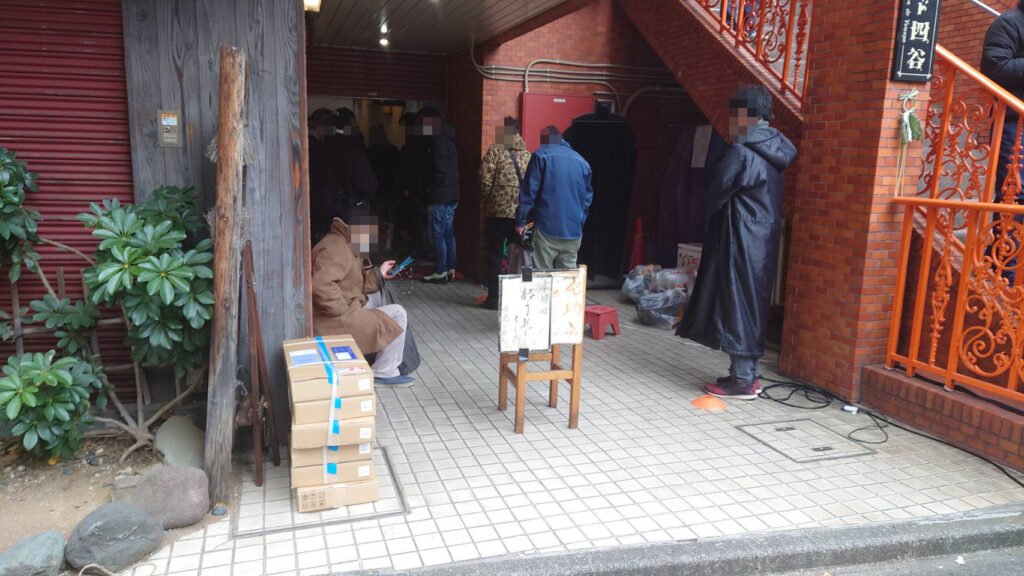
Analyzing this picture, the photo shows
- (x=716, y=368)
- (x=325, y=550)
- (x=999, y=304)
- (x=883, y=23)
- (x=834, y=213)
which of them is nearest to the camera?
(x=325, y=550)

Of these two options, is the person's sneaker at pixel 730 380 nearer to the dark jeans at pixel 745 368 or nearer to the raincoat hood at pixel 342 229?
the dark jeans at pixel 745 368

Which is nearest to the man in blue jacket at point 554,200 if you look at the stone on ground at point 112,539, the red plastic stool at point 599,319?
the red plastic stool at point 599,319

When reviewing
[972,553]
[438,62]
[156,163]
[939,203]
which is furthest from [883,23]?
[438,62]

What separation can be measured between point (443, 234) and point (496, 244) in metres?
1.39

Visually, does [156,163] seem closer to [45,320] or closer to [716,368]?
[45,320]

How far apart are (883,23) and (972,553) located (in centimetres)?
365

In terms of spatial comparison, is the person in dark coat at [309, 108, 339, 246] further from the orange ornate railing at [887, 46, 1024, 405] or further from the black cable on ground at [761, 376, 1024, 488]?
the orange ornate railing at [887, 46, 1024, 405]

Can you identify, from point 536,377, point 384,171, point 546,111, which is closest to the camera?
point 536,377

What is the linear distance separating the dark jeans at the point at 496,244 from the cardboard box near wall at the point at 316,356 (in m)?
4.12

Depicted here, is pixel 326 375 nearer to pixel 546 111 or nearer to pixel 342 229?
pixel 342 229

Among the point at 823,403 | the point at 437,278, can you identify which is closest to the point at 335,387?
the point at 823,403

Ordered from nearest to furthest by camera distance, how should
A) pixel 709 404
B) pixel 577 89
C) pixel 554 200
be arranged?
pixel 709 404 < pixel 554 200 < pixel 577 89

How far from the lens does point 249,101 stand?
4156mm

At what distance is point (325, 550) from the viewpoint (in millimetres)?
3438
